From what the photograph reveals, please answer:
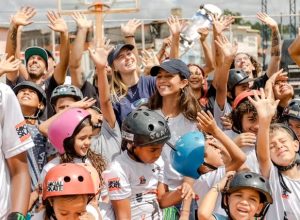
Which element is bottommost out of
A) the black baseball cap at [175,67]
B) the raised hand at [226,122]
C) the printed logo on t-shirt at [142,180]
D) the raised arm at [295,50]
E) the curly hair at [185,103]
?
the printed logo on t-shirt at [142,180]

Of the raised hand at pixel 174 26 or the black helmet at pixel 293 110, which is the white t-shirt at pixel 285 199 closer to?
the black helmet at pixel 293 110

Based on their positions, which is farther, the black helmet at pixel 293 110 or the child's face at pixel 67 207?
the black helmet at pixel 293 110

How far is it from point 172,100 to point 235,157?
4.01 ft

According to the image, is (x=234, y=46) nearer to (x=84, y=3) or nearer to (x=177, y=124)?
(x=177, y=124)

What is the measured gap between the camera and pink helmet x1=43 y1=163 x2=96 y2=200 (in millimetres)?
3537

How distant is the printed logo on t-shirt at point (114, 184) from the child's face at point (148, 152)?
300mm

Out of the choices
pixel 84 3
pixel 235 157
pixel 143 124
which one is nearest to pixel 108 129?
pixel 143 124

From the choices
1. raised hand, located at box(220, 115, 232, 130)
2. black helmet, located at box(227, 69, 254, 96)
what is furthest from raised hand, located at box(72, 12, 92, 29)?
raised hand, located at box(220, 115, 232, 130)

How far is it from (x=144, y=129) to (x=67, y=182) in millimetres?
916

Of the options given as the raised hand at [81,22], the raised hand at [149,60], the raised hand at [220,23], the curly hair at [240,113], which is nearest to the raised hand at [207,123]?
the curly hair at [240,113]

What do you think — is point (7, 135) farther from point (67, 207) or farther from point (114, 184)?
point (114, 184)

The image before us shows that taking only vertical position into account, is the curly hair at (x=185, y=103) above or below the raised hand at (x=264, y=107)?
below

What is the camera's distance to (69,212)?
352cm

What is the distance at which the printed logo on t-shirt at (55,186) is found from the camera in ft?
11.6
